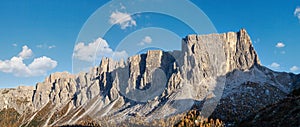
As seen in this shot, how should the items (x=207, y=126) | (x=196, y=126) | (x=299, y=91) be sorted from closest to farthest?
(x=299, y=91) → (x=207, y=126) → (x=196, y=126)

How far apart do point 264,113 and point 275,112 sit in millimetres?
3506

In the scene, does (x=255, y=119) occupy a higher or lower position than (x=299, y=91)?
lower

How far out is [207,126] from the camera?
146375 millimetres

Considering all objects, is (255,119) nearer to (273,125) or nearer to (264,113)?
(264,113)

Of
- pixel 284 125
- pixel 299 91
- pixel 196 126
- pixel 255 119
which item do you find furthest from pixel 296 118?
pixel 196 126

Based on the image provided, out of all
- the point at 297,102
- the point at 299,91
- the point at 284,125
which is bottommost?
the point at 284,125

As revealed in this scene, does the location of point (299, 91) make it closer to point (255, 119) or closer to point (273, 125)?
point (255, 119)

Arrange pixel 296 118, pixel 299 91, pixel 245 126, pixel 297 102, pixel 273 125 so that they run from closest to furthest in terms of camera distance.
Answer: pixel 296 118, pixel 273 125, pixel 297 102, pixel 245 126, pixel 299 91

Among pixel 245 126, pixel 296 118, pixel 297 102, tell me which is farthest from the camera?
pixel 245 126

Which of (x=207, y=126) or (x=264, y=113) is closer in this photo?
(x=264, y=113)

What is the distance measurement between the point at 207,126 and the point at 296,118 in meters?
110

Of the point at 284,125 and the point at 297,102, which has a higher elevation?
the point at 297,102

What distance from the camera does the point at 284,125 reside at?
39.8 meters

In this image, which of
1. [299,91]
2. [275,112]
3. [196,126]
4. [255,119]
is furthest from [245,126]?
[196,126]
